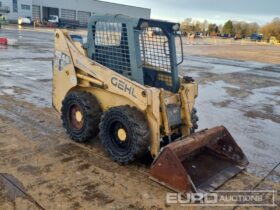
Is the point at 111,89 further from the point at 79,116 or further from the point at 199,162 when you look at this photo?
the point at 199,162

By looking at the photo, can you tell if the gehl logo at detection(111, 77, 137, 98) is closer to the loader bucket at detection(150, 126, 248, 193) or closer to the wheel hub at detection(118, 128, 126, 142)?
the wheel hub at detection(118, 128, 126, 142)

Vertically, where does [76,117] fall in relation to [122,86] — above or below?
below

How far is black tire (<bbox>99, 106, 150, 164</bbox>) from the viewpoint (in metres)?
4.30

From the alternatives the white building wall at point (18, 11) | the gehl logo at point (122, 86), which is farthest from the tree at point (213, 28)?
the gehl logo at point (122, 86)

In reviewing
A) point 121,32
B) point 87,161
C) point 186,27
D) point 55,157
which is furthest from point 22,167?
point 186,27

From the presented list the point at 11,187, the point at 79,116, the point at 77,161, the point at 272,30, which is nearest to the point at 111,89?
the point at 79,116

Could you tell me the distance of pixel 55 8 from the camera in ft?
228

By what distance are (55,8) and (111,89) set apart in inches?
2772

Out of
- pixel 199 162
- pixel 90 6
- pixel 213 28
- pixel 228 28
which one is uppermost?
pixel 90 6

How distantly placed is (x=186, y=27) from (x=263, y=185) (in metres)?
82.7

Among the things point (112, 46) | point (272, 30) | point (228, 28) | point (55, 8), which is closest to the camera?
point (112, 46)

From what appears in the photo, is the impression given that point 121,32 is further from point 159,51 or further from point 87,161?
point 87,161

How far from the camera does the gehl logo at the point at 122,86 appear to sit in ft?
14.5

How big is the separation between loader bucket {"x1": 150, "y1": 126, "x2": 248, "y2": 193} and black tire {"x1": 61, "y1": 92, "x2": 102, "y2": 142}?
1.40 m
